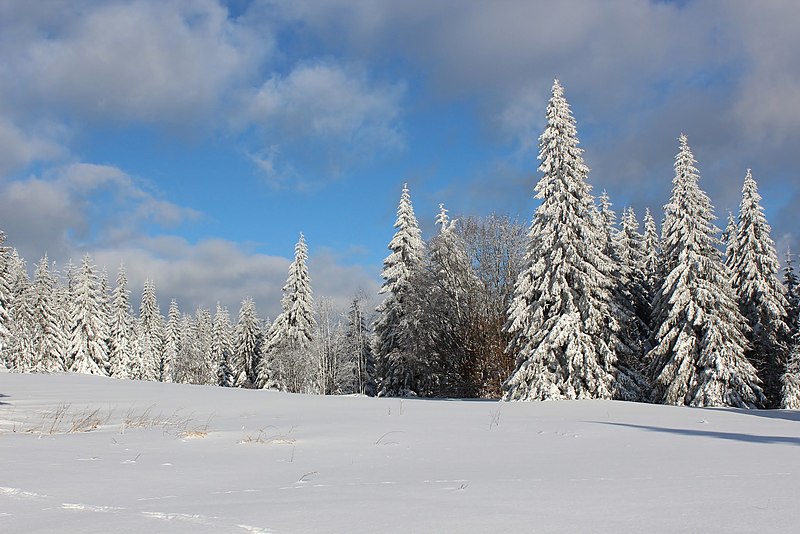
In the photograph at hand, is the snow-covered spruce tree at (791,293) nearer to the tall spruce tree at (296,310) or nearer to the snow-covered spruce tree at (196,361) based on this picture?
the tall spruce tree at (296,310)

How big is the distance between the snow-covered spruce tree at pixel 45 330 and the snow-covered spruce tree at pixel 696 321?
162ft

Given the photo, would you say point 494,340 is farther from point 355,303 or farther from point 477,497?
point 477,497

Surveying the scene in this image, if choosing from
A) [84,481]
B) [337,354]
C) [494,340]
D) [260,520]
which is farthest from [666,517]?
[337,354]

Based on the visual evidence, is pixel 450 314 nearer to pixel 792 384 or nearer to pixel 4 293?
pixel 792 384

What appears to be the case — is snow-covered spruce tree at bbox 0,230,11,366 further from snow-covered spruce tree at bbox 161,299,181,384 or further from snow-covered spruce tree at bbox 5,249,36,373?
snow-covered spruce tree at bbox 161,299,181,384

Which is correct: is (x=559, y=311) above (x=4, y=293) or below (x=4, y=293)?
below

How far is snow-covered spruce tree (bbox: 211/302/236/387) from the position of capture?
7400cm

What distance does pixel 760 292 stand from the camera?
1318 inches

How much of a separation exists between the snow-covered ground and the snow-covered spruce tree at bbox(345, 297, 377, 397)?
41013 millimetres

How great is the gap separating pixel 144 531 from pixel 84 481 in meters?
2.04

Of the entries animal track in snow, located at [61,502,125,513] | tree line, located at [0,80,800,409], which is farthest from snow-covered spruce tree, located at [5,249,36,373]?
animal track in snow, located at [61,502,125,513]

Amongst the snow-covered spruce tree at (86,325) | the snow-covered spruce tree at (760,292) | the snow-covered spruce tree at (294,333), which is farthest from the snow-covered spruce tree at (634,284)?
the snow-covered spruce tree at (86,325)

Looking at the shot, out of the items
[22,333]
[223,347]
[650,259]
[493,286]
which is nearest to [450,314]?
[493,286]

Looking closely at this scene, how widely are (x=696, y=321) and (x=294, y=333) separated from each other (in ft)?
104
